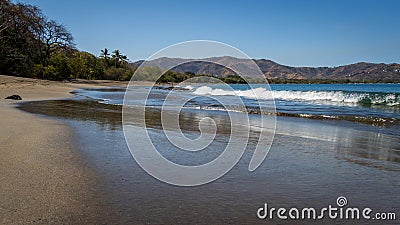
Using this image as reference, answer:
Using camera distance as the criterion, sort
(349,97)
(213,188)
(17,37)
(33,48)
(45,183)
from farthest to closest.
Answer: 1. (33,48)
2. (17,37)
3. (349,97)
4. (213,188)
5. (45,183)

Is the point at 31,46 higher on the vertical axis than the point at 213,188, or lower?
higher

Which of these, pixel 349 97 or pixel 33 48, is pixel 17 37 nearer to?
pixel 33 48

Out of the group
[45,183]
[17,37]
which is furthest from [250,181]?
[17,37]

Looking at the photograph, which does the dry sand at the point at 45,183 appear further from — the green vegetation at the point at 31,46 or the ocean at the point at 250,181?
the green vegetation at the point at 31,46

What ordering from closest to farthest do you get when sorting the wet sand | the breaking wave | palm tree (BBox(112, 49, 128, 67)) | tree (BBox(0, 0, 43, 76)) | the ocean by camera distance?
the wet sand < the ocean < the breaking wave < tree (BBox(0, 0, 43, 76)) < palm tree (BBox(112, 49, 128, 67))

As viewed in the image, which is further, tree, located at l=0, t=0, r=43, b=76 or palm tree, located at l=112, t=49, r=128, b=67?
palm tree, located at l=112, t=49, r=128, b=67

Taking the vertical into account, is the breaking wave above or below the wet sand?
above

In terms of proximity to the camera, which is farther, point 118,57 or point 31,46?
point 118,57

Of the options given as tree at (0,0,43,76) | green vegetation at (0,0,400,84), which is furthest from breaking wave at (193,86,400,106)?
tree at (0,0,43,76)

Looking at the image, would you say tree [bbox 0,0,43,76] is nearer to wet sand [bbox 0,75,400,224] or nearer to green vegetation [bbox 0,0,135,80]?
green vegetation [bbox 0,0,135,80]

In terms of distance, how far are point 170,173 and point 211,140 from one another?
10.8 feet

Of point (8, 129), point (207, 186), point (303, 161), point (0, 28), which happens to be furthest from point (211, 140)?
point (0, 28)

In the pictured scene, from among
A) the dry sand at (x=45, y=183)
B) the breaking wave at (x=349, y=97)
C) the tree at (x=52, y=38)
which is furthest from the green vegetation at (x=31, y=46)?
the dry sand at (x=45, y=183)

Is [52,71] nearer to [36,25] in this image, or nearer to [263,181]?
[36,25]
